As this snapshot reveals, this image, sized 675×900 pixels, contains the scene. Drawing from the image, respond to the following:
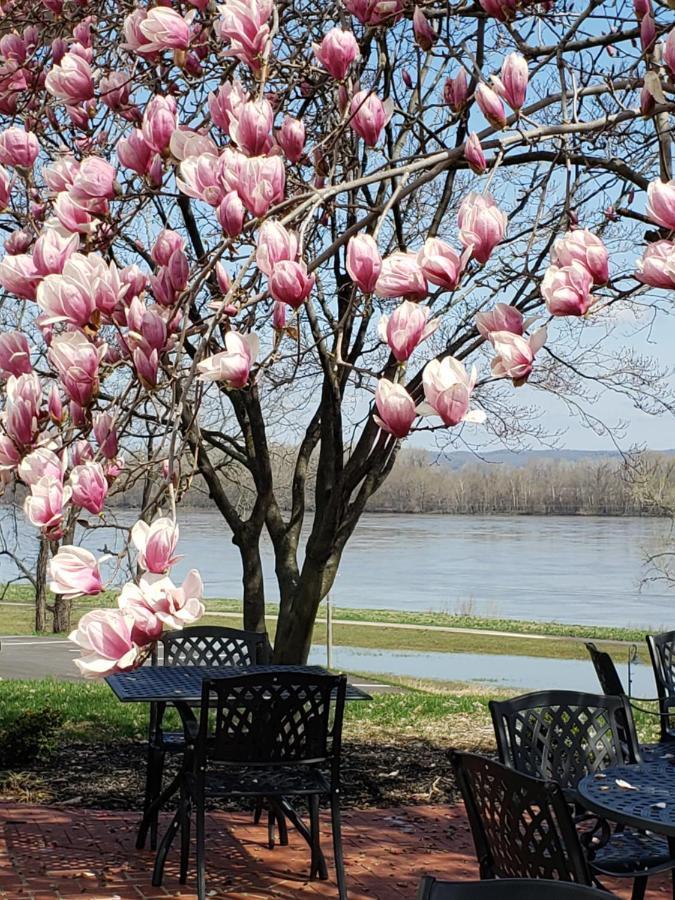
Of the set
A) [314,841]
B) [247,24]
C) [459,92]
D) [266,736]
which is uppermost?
[459,92]

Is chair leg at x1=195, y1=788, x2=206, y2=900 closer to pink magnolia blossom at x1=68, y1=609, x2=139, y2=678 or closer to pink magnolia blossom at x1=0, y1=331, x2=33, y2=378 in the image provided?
pink magnolia blossom at x1=0, y1=331, x2=33, y2=378

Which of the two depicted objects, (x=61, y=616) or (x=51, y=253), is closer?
(x=51, y=253)

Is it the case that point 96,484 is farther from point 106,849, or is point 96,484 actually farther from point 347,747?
point 347,747

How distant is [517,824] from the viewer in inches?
107

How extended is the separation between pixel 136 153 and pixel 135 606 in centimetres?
85

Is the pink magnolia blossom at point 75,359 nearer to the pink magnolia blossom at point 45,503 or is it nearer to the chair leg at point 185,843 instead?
the pink magnolia blossom at point 45,503

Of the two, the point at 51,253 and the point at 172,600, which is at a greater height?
the point at 51,253

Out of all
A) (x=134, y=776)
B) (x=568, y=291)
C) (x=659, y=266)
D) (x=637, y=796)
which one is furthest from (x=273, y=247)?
(x=134, y=776)

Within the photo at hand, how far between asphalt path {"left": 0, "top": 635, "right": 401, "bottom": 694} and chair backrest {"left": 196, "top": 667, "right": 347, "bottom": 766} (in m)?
8.35

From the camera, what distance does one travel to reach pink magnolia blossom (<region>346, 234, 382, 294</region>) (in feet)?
4.66

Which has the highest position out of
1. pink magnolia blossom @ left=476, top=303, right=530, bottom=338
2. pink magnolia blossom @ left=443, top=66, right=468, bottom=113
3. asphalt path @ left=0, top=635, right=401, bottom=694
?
pink magnolia blossom @ left=443, top=66, right=468, bottom=113

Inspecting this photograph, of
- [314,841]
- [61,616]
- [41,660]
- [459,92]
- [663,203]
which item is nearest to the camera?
[663,203]

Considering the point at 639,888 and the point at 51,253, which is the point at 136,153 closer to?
the point at 51,253

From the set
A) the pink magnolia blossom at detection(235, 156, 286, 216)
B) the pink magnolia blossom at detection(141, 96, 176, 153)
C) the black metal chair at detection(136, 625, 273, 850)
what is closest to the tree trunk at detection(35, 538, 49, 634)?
the black metal chair at detection(136, 625, 273, 850)
